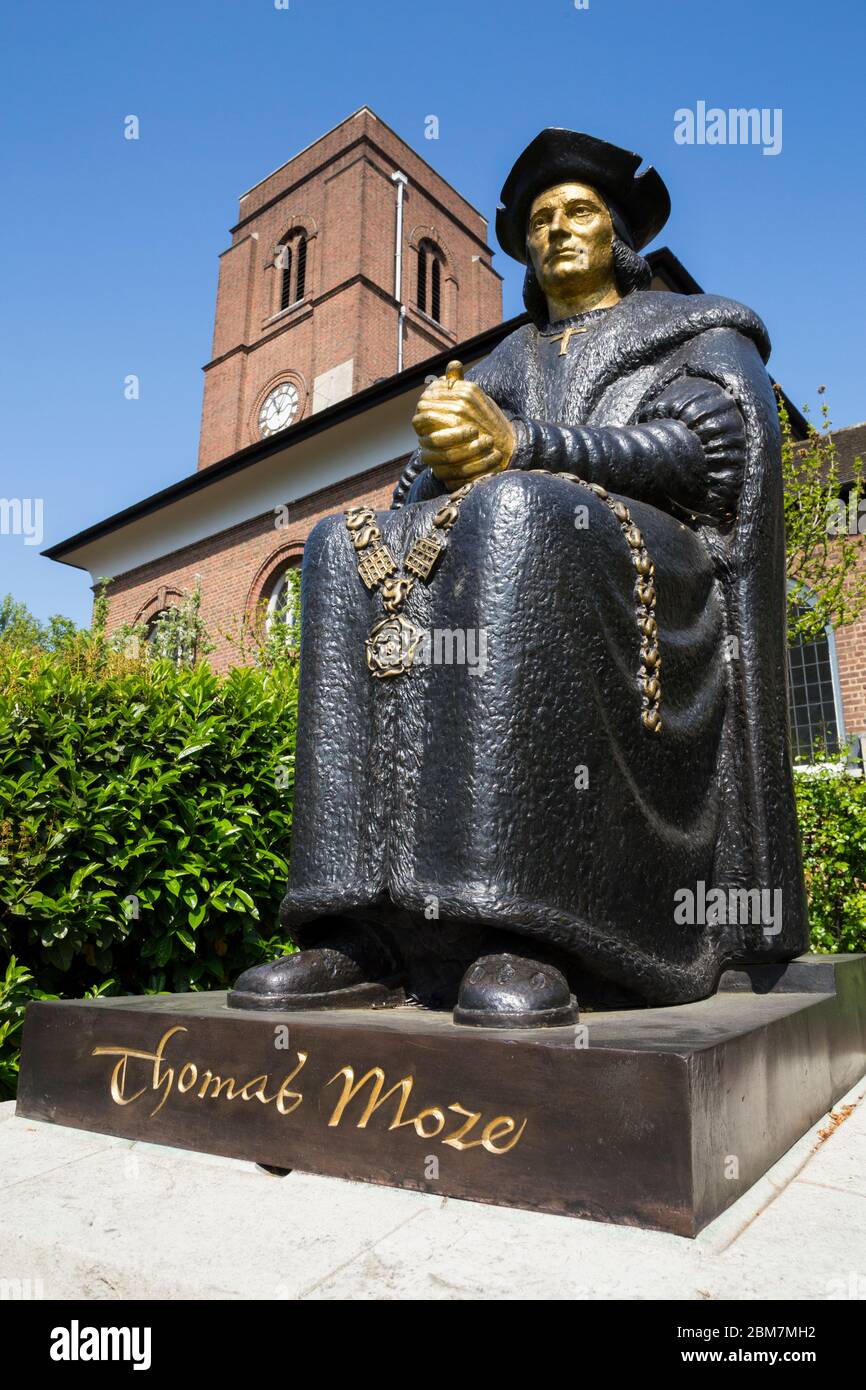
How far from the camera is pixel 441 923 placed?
1999mm

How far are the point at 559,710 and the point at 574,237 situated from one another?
5.85ft

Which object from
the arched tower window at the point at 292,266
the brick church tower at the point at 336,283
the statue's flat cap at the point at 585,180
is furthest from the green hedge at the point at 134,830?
the arched tower window at the point at 292,266

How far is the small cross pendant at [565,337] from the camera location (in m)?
2.92

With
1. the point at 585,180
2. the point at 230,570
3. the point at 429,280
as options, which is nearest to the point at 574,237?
the point at 585,180

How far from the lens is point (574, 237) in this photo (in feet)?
9.76

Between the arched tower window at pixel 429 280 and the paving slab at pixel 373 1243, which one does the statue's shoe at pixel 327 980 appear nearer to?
the paving slab at pixel 373 1243

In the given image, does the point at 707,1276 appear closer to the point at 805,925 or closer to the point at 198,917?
the point at 805,925

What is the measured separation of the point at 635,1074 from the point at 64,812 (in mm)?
2947

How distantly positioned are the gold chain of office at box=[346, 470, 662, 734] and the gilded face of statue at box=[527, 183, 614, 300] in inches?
44.1

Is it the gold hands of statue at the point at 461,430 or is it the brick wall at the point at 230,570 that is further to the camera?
the brick wall at the point at 230,570

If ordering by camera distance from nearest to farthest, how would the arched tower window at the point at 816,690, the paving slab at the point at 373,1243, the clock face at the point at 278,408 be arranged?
the paving slab at the point at 373,1243
the arched tower window at the point at 816,690
the clock face at the point at 278,408

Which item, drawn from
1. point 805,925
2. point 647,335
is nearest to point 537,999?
point 805,925

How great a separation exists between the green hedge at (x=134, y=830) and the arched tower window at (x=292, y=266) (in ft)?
84.4

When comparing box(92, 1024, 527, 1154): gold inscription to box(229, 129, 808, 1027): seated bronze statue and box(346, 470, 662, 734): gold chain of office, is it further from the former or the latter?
box(346, 470, 662, 734): gold chain of office
